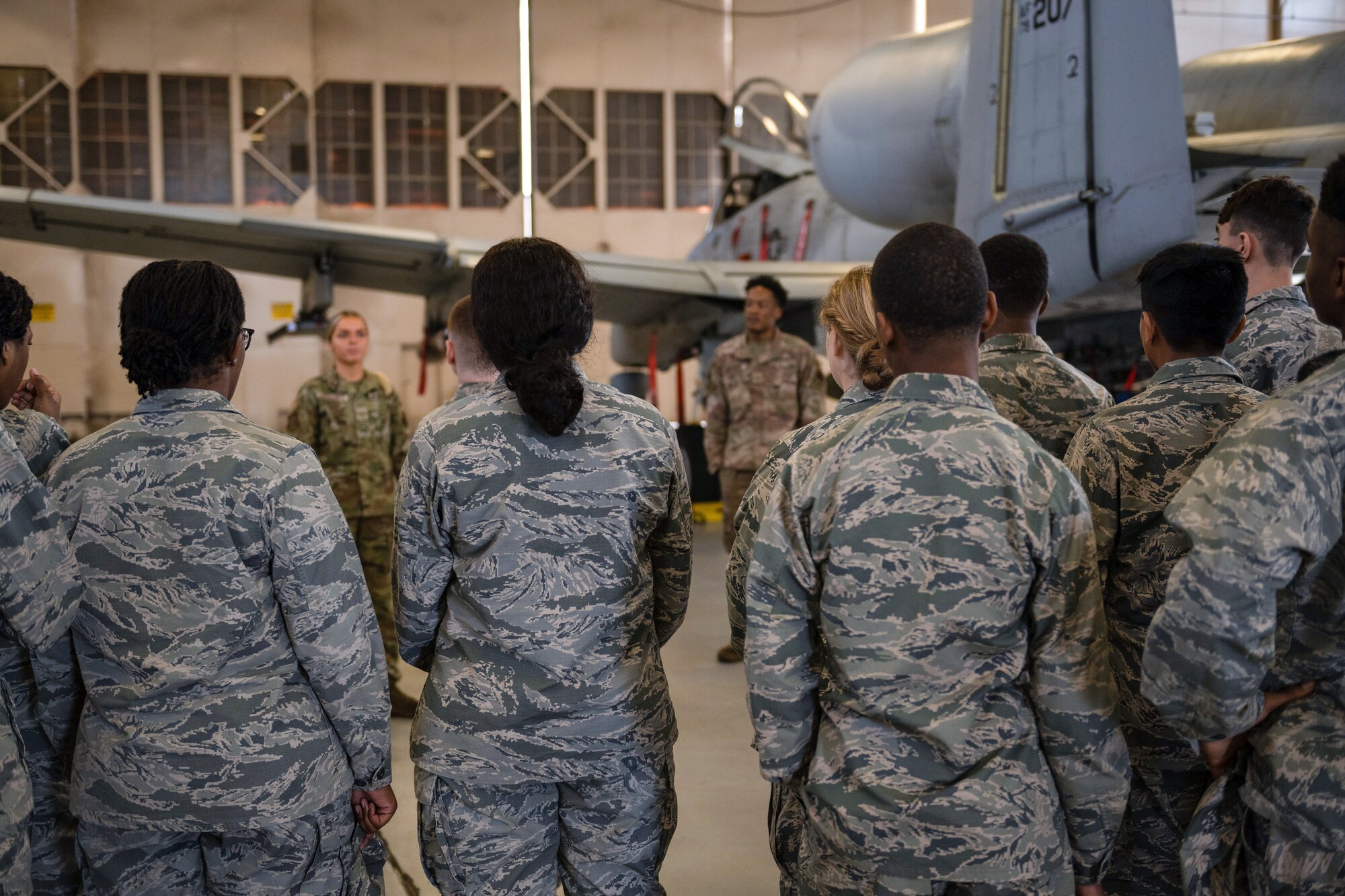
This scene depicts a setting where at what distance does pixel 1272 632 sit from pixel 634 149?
1428 centimetres

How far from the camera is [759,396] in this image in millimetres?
5332

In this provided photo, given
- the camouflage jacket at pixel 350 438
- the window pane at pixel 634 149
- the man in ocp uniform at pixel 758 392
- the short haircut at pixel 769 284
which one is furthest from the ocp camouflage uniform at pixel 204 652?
the window pane at pixel 634 149

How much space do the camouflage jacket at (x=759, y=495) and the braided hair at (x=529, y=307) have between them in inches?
16.3

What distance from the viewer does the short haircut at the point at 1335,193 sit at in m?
1.53

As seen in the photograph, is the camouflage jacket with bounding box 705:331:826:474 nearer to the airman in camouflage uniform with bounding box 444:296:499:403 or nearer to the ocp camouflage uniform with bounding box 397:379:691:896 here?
the airman in camouflage uniform with bounding box 444:296:499:403

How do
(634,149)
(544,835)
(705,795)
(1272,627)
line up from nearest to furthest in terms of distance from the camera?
(1272,627) → (544,835) → (705,795) → (634,149)

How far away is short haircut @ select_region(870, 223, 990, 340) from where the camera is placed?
5.27 ft

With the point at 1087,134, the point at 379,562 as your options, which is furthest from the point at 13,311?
the point at 1087,134

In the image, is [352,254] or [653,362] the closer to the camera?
[352,254]

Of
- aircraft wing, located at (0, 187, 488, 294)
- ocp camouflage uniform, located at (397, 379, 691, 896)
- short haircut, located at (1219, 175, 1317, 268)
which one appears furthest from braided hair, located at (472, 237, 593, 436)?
aircraft wing, located at (0, 187, 488, 294)

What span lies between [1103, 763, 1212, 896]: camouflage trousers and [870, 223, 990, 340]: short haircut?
0.99 meters

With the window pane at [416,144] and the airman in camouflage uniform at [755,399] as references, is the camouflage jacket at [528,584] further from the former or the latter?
the window pane at [416,144]

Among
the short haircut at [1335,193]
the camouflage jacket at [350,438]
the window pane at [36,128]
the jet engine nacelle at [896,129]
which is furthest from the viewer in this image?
the window pane at [36,128]

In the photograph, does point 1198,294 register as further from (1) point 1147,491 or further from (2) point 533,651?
(2) point 533,651
